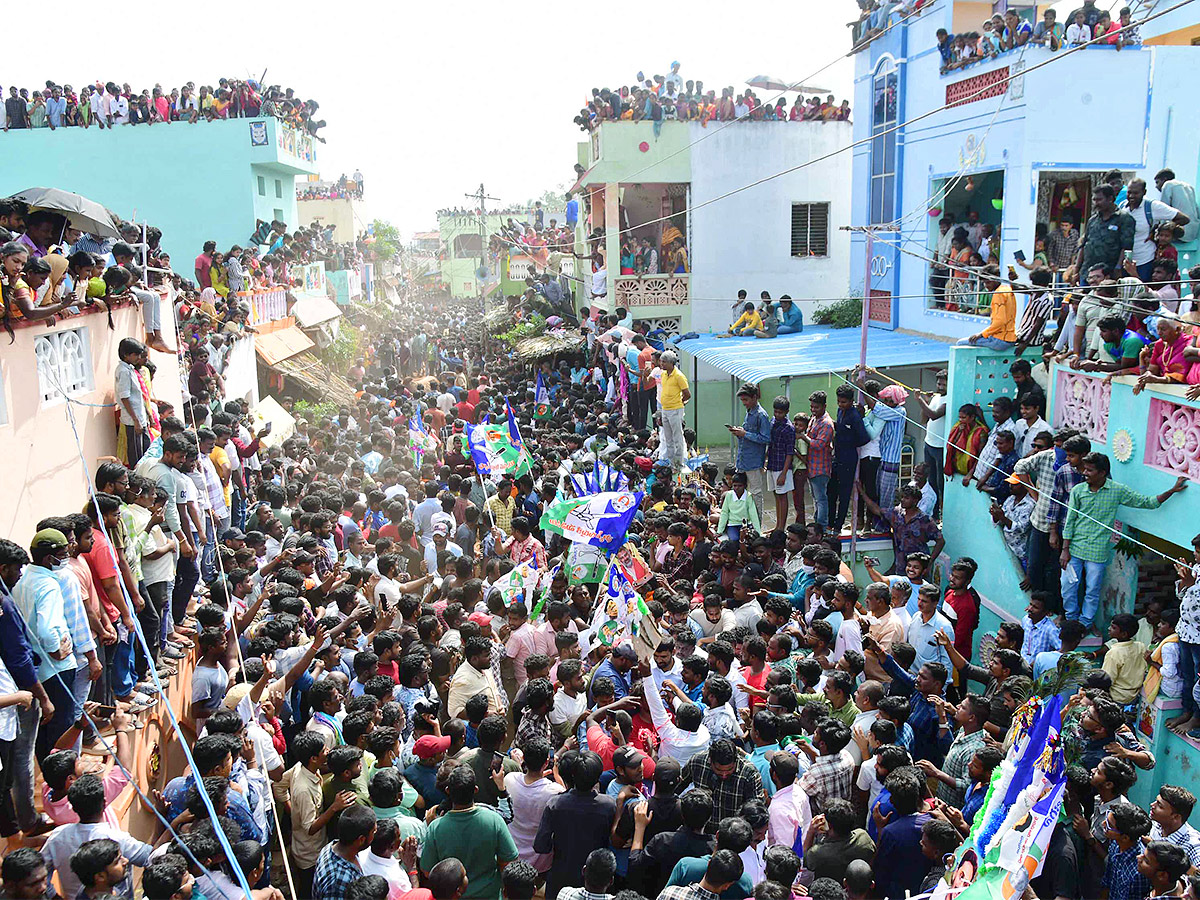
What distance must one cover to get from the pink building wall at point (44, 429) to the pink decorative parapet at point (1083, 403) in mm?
8615

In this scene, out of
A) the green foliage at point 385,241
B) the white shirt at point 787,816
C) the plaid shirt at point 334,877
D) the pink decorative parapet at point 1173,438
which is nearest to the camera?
the plaid shirt at point 334,877

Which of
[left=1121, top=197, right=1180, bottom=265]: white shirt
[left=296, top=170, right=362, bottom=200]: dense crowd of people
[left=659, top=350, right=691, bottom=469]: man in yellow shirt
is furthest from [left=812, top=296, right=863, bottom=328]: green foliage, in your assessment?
[left=296, top=170, right=362, bottom=200]: dense crowd of people

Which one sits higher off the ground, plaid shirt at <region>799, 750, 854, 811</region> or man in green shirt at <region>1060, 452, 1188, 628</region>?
man in green shirt at <region>1060, 452, 1188, 628</region>

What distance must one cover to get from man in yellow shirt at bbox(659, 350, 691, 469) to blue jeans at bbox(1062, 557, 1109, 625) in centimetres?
574

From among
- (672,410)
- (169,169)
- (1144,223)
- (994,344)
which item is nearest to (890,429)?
(994,344)

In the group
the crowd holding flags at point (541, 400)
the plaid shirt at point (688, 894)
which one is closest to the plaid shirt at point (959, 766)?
the plaid shirt at point (688, 894)

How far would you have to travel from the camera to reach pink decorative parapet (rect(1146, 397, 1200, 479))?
7105 mm

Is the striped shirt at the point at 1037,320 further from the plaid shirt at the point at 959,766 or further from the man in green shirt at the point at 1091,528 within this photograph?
the plaid shirt at the point at 959,766

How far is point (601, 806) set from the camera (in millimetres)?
4586

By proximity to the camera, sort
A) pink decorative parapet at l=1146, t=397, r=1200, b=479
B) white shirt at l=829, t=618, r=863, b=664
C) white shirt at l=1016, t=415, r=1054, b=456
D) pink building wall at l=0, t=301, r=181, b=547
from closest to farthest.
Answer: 1. pink building wall at l=0, t=301, r=181, b=547
2. white shirt at l=829, t=618, r=863, b=664
3. pink decorative parapet at l=1146, t=397, r=1200, b=479
4. white shirt at l=1016, t=415, r=1054, b=456

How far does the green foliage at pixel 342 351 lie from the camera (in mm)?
22750

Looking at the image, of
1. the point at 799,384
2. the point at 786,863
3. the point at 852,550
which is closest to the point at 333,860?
the point at 786,863

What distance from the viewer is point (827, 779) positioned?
4.98 meters

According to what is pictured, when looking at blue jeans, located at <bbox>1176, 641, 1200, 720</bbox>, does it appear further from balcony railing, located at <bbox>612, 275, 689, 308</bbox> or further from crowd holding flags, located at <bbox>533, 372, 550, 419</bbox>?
balcony railing, located at <bbox>612, 275, 689, 308</bbox>
